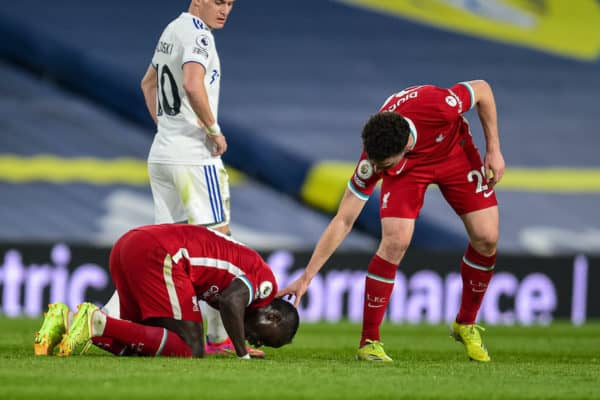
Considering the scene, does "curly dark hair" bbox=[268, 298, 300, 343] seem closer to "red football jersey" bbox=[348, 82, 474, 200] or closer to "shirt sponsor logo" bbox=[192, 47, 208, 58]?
"red football jersey" bbox=[348, 82, 474, 200]

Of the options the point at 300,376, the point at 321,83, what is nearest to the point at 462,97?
the point at 300,376

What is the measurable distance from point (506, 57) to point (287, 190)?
192 inches

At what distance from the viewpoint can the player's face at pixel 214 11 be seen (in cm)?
631

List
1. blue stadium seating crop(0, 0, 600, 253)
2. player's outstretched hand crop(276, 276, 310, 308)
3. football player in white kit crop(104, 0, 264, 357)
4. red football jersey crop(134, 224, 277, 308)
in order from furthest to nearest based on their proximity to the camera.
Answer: blue stadium seating crop(0, 0, 600, 253), football player in white kit crop(104, 0, 264, 357), player's outstretched hand crop(276, 276, 310, 308), red football jersey crop(134, 224, 277, 308)

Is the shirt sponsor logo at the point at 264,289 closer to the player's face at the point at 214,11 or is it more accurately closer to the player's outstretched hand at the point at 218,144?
the player's outstretched hand at the point at 218,144

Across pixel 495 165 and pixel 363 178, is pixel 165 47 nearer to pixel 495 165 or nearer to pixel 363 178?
pixel 363 178

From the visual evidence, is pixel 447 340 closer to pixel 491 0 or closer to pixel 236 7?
pixel 236 7

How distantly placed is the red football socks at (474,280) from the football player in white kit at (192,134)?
1.34 meters

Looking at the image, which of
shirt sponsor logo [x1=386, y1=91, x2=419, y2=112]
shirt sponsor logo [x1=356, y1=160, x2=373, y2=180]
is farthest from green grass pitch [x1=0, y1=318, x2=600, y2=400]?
shirt sponsor logo [x1=386, y1=91, x2=419, y2=112]

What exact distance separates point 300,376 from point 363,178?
5.04ft

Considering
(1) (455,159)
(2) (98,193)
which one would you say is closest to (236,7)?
(2) (98,193)

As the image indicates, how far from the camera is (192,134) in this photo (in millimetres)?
6242

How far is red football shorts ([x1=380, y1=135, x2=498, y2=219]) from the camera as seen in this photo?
6.05 m

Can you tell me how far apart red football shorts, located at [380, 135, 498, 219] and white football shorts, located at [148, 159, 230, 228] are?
87 cm
